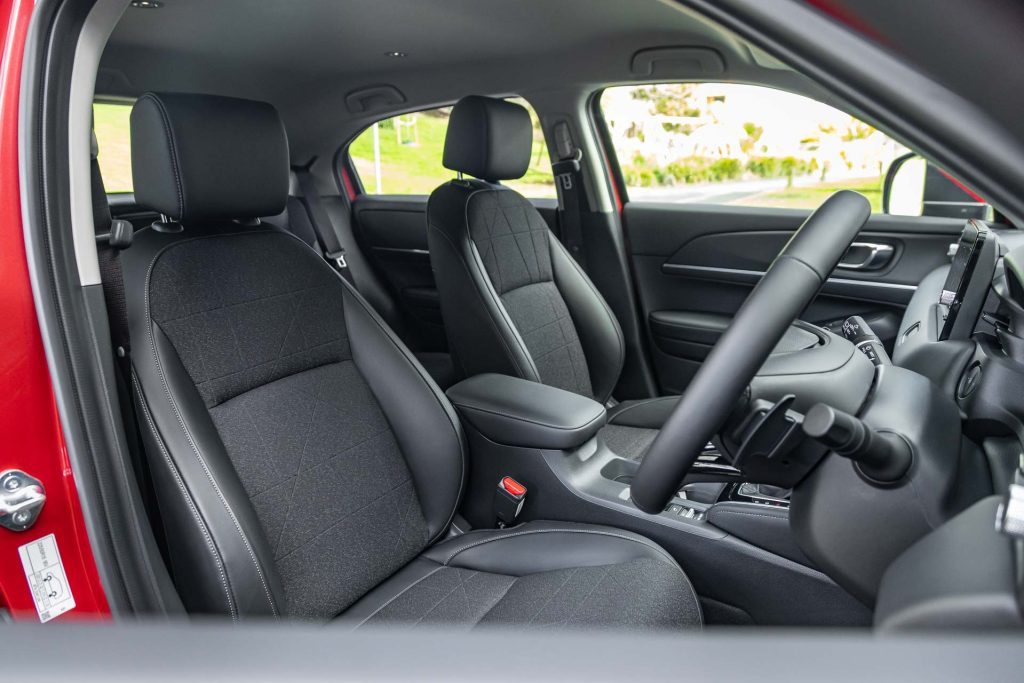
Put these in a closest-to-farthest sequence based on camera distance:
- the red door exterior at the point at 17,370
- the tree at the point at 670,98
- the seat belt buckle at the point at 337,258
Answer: the red door exterior at the point at 17,370 < the tree at the point at 670,98 < the seat belt buckle at the point at 337,258

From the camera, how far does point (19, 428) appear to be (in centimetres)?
104

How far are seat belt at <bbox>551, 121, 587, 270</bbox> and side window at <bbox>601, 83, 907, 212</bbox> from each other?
20cm

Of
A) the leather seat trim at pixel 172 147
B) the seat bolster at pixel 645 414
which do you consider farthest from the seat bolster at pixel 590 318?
the leather seat trim at pixel 172 147

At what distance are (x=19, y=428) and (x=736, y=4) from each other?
40.9 inches

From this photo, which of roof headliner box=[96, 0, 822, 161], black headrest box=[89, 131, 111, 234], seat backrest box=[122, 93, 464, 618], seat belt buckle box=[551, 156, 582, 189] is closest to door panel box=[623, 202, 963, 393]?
seat belt buckle box=[551, 156, 582, 189]

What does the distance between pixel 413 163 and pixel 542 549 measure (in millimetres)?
2422

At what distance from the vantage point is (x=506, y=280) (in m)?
2.38

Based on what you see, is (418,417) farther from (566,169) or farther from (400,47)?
(566,169)

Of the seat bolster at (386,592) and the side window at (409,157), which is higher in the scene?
the side window at (409,157)

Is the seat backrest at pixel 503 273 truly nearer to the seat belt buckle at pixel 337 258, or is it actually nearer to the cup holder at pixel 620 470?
the cup holder at pixel 620 470

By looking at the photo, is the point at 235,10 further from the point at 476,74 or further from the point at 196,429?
the point at 196,429

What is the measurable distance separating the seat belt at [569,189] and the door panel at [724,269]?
0.21m

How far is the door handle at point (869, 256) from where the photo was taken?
2.60m

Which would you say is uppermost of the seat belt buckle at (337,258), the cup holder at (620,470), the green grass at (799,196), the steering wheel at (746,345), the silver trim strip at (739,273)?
the steering wheel at (746,345)
